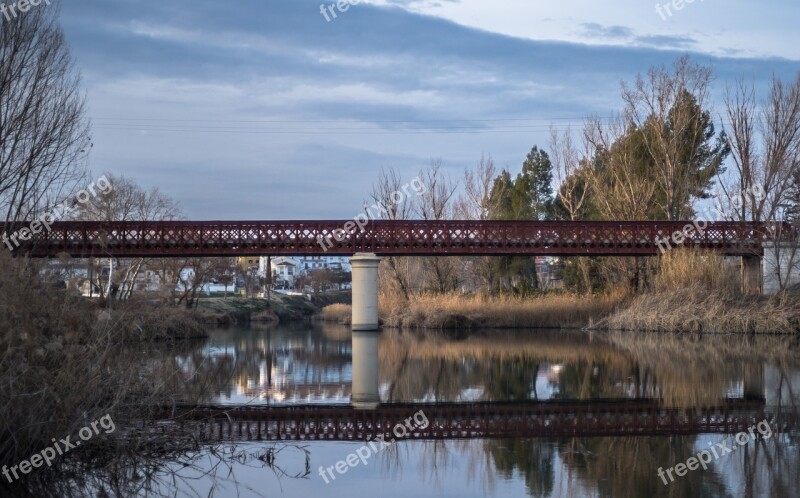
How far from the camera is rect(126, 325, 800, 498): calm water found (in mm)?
7633

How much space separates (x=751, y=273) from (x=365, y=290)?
1719 cm

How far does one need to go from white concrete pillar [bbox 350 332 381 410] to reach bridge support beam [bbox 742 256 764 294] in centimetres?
1731

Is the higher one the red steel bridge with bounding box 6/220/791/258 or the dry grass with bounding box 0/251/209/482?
the red steel bridge with bounding box 6/220/791/258

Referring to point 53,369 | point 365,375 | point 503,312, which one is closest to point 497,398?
point 365,375

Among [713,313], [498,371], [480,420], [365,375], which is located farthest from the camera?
[713,313]

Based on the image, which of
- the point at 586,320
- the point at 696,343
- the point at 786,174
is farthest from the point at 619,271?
the point at 696,343

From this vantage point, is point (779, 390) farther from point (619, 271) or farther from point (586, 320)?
point (619, 271)

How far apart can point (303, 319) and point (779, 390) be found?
50.8 meters

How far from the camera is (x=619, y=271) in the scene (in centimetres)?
4441

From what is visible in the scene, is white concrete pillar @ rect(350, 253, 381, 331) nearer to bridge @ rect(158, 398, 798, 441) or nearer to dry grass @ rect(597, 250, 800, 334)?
dry grass @ rect(597, 250, 800, 334)

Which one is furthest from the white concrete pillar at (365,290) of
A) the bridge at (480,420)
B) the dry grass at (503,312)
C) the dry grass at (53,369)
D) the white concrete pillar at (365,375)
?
the dry grass at (53,369)

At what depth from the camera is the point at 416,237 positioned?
37656mm

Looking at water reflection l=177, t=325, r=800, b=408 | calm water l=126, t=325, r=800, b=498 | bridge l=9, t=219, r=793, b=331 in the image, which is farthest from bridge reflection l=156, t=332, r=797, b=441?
bridge l=9, t=219, r=793, b=331

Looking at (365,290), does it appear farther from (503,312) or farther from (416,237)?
(503,312)
